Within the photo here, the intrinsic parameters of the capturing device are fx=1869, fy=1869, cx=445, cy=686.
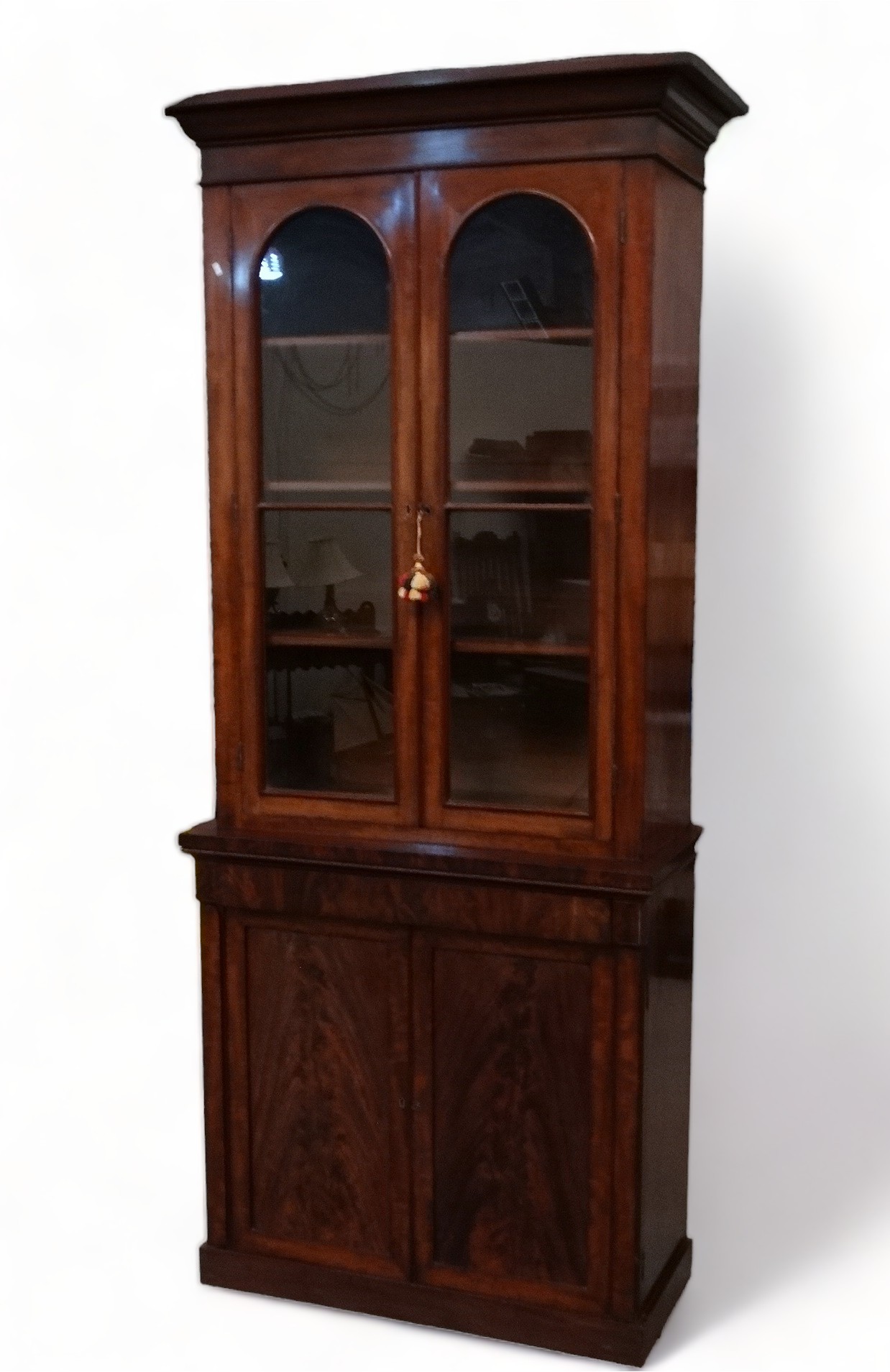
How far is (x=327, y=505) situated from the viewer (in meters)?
3.44

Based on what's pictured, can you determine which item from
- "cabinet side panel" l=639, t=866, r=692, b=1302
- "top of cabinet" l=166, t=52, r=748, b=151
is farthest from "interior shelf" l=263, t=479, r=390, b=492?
"cabinet side panel" l=639, t=866, r=692, b=1302

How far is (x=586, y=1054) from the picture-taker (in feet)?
10.9

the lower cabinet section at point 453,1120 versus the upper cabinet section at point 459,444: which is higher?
the upper cabinet section at point 459,444

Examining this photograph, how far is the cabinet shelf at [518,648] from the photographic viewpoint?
10.9ft

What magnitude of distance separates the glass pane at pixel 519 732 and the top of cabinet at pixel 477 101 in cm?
94

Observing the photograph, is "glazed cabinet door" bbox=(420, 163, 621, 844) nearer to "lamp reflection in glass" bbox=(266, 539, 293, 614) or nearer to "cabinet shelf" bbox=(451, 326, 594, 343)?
"cabinet shelf" bbox=(451, 326, 594, 343)

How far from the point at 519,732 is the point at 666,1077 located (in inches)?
28.2

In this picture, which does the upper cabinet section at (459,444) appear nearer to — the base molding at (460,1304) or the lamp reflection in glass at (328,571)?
the lamp reflection in glass at (328,571)

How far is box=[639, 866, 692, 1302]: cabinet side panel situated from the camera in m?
3.36

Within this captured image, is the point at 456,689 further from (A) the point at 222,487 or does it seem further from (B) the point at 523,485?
(A) the point at 222,487

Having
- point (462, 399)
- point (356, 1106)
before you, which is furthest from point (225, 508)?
point (356, 1106)

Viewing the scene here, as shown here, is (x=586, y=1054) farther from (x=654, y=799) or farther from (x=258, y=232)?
(x=258, y=232)

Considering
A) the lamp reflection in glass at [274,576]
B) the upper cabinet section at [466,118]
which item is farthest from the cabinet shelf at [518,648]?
the upper cabinet section at [466,118]

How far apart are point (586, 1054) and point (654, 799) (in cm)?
47
